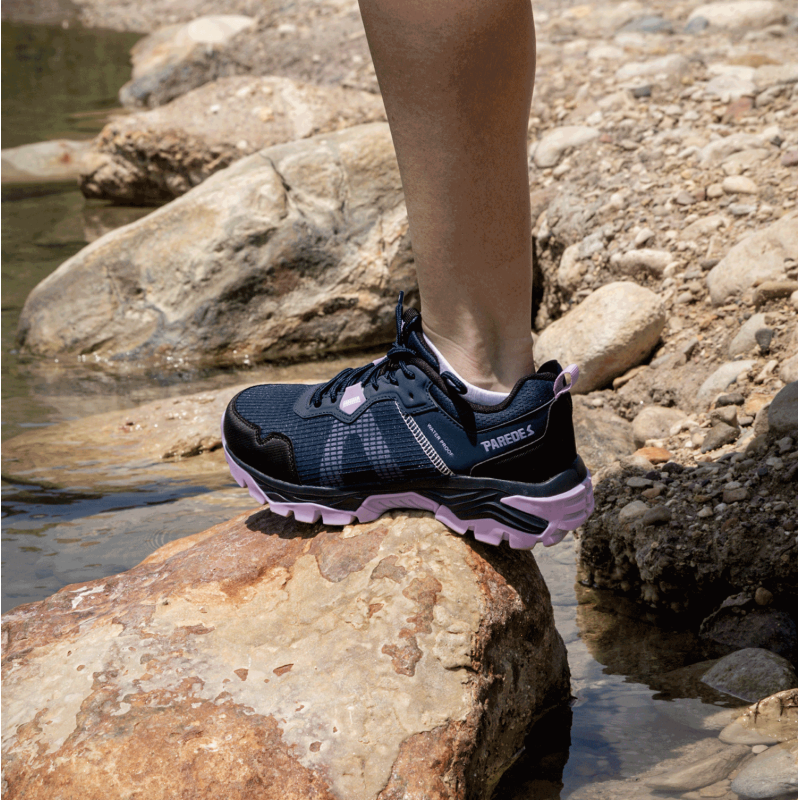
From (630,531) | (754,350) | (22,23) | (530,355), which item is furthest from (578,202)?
(22,23)

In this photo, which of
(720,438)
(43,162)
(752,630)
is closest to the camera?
(752,630)

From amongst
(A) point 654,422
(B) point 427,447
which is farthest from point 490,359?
(A) point 654,422

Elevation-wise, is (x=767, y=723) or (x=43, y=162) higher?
(x=767, y=723)

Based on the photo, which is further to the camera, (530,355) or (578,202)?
(578,202)

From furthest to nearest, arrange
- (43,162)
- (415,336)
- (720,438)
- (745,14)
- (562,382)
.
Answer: (43,162)
(745,14)
(720,438)
(415,336)
(562,382)

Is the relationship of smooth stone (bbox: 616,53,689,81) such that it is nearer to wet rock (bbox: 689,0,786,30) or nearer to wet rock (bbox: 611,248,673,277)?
wet rock (bbox: 689,0,786,30)

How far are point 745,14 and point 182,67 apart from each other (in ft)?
23.9

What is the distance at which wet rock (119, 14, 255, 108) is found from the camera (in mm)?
10867

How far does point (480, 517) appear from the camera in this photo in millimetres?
1724

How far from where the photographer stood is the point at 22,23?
1889cm

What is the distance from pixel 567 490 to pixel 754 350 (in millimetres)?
1509

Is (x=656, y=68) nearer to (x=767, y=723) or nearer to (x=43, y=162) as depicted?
(x=767, y=723)

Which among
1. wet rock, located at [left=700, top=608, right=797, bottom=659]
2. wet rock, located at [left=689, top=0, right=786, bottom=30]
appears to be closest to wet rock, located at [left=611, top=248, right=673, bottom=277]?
wet rock, located at [left=700, top=608, right=797, bottom=659]

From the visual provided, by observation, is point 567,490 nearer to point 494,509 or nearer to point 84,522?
point 494,509
